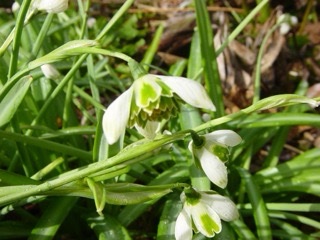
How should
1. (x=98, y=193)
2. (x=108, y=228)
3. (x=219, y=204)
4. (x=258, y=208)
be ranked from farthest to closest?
(x=258, y=208)
(x=108, y=228)
(x=219, y=204)
(x=98, y=193)

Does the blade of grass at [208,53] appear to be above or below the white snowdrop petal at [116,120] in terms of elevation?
below

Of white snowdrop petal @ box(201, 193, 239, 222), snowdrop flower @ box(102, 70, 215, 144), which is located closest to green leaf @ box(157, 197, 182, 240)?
white snowdrop petal @ box(201, 193, 239, 222)

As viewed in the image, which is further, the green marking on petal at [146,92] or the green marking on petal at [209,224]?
the green marking on petal at [209,224]

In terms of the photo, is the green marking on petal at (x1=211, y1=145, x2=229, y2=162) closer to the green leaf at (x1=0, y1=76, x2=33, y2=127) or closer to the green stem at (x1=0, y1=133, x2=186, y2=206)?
the green stem at (x1=0, y1=133, x2=186, y2=206)

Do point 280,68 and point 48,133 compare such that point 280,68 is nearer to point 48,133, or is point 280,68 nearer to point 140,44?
point 140,44

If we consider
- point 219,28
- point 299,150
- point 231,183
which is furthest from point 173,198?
point 219,28

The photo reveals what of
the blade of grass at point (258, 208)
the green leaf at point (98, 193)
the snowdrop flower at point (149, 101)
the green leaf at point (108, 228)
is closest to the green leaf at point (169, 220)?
the green leaf at point (108, 228)

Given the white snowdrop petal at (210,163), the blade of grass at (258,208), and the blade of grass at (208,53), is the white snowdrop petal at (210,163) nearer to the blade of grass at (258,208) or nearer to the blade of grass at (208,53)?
the blade of grass at (258,208)

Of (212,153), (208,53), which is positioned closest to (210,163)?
(212,153)

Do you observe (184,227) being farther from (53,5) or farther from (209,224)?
(53,5)
